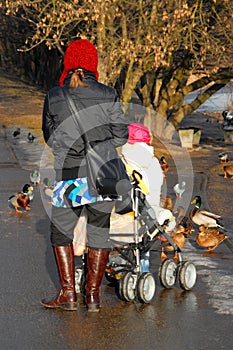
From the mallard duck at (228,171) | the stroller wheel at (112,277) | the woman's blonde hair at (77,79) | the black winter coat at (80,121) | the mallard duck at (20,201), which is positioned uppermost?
the woman's blonde hair at (77,79)

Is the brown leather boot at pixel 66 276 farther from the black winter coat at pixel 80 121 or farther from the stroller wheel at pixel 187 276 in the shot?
the stroller wheel at pixel 187 276

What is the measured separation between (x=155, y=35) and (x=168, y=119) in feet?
18.1

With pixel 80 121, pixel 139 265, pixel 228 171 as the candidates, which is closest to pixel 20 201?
pixel 139 265

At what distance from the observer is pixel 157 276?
25.1 feet

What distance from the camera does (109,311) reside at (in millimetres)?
6590

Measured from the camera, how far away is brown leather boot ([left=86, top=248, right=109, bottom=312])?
6.51 metres

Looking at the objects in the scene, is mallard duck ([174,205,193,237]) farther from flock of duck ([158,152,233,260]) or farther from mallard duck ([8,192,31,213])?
mallard duck ([8,192,31,213])

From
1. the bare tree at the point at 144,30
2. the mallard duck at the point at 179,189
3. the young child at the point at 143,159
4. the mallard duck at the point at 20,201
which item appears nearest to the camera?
the young child at the point at 143,159

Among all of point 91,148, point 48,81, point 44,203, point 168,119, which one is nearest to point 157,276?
point 91,148

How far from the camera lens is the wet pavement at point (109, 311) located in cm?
591

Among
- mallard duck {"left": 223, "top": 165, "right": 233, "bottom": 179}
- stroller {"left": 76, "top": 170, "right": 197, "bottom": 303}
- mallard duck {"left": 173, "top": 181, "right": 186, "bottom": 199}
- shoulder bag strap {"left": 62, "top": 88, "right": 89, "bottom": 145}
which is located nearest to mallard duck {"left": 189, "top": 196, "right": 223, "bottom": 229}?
stroller {"left": 76, "top": 170, "right": 197, "bottom": 303}

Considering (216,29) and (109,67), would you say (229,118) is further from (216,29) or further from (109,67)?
(109,67)

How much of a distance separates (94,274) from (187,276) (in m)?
1.03

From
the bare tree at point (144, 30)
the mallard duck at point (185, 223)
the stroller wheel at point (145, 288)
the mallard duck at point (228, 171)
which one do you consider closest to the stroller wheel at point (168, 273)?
the stroller wheel at point (145, 288)
